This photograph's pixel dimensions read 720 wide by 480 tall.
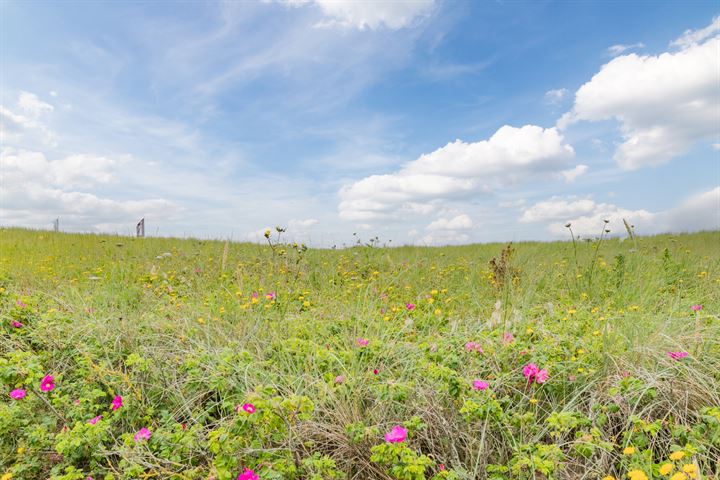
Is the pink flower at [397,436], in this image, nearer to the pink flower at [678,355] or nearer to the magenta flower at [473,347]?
the magenta flower at [473,347]

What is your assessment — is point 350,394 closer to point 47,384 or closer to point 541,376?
point 541,376

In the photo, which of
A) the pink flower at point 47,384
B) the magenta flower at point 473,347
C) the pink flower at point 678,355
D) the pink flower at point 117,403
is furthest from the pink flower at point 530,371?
the pink flower at point 47,384

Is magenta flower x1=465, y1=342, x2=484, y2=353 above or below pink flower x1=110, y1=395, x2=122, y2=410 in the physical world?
above

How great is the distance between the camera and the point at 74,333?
3092mm

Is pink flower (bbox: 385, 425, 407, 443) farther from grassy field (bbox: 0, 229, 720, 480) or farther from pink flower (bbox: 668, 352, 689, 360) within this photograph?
pink flower (bbox: 668, 352, 689, 360)

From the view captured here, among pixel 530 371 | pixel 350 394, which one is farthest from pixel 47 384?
pixel 530 371

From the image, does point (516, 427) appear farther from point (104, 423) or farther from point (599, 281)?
point (599, 281)

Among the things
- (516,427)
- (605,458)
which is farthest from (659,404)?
(516,427)

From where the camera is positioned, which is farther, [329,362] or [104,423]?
[329,362]

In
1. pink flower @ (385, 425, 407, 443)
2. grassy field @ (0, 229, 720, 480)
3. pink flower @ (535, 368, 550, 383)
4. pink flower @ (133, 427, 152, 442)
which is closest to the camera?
pink flower @ (385, 425, 407, 443)

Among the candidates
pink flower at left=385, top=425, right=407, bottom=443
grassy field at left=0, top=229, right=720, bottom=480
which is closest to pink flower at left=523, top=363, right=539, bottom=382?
grassy field at left=0, top=229, right=720, bottom=480

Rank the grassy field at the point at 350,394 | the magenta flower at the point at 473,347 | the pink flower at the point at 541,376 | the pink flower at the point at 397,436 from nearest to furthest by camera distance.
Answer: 1. the pink flower at the point at 397,436
2. the grassy field at the point at 350,394
3. the pink flower at the point at 541,376
4. the magenta flower at the point at 473,347

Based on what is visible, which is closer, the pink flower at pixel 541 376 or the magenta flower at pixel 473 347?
the pink flower at pixel 541 376

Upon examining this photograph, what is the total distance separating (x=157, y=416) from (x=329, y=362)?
999 mm
